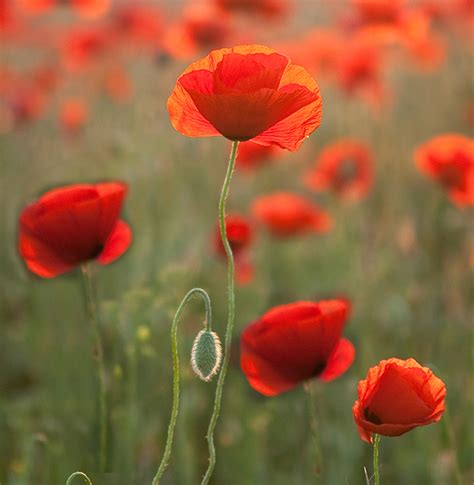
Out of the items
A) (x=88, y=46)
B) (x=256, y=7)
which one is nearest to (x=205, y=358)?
(x=256, y=7)

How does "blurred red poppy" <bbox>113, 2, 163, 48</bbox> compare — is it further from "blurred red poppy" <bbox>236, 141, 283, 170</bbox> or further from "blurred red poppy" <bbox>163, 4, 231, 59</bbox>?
"blurred red poppy" <bbox>236, 141, 283, 170</bbox>

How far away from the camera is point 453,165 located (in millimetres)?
2275

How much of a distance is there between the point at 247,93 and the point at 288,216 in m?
1.84

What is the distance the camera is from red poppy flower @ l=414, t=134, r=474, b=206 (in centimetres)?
227

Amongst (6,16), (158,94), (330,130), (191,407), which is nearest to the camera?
(191,407)

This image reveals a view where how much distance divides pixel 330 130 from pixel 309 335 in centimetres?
406

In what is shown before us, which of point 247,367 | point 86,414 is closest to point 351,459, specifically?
point 86,414

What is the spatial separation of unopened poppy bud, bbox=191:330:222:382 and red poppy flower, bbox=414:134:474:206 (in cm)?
137

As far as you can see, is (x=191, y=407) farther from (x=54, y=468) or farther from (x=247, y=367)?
(x=247, y=367)

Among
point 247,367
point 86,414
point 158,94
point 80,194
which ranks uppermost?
point 80,194

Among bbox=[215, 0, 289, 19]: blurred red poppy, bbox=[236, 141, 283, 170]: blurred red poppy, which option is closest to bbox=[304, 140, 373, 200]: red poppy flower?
bbox=[236, 141, 283, 170]: blurred red poppy

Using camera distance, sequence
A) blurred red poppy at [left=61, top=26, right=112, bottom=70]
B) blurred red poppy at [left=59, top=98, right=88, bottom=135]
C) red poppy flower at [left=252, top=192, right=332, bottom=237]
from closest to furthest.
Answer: red poppy flower at [left=252, top=192, right=332, bottom=237] → blurred red poppy at [left=59, top=98, right=88, bottom=135] → blurred red poppy at [left=61, top=26, right=112, bottom=70]

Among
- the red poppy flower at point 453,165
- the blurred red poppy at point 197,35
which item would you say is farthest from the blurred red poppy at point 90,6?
the red poppy flower at point 453,165

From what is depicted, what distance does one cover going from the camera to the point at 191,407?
6.65 feet
